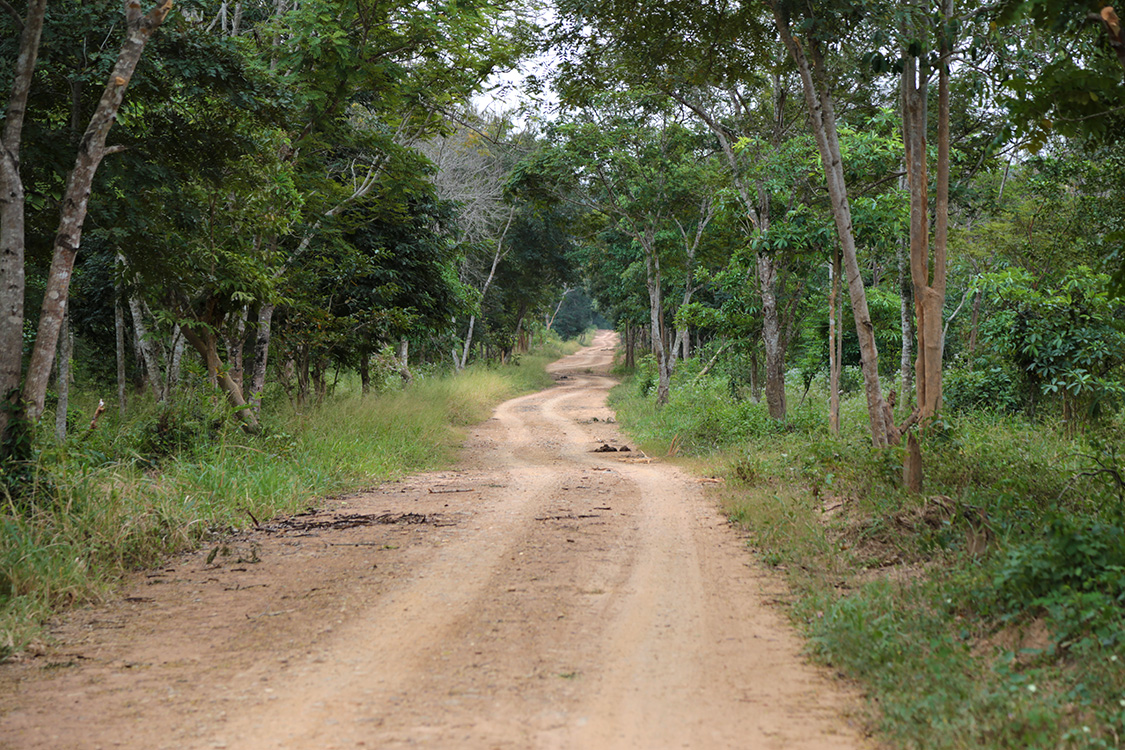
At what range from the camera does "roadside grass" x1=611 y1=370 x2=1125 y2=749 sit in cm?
354

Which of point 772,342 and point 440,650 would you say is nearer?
point 440,650

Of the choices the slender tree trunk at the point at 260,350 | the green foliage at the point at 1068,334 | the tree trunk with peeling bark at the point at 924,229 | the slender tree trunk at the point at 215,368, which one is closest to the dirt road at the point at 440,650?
the tree trunk with peeling bark at the point at 924,229

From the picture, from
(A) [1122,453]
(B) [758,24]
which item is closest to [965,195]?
(B) [758,24]

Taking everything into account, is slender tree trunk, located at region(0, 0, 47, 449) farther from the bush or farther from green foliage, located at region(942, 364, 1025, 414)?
green foliage, located at region(942, 364, 1025, 414)

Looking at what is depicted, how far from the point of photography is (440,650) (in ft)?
15.3

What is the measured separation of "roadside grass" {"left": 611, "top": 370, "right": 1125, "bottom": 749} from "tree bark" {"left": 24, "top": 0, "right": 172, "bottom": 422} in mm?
7046

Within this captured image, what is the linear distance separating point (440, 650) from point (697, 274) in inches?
650

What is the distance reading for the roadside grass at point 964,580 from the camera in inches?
139

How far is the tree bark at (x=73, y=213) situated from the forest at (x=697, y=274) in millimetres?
33

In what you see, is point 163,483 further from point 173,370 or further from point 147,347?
point 173,370

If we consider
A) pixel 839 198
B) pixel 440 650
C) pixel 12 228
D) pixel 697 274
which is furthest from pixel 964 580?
pixel 697 274

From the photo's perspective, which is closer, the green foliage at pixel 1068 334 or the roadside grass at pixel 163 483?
the roadside grass at pixel 163 483

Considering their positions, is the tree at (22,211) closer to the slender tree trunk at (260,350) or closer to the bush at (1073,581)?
the slender tree trunk at (260,350)

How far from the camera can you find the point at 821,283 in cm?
2266
